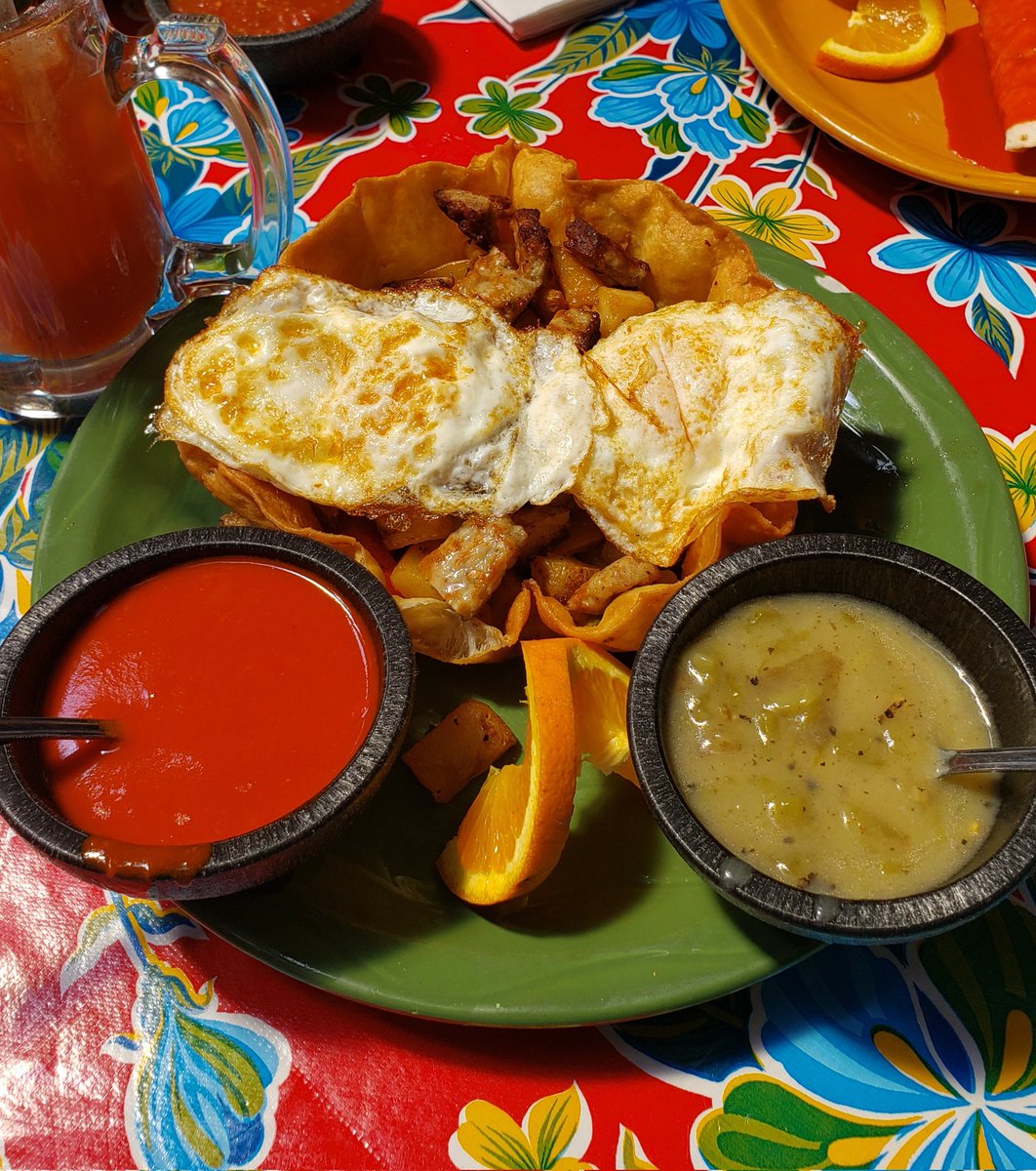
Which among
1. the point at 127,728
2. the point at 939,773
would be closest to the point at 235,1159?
the point at 127,728

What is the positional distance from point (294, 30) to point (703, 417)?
2.26m

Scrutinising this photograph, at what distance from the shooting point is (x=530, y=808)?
1.68 meters

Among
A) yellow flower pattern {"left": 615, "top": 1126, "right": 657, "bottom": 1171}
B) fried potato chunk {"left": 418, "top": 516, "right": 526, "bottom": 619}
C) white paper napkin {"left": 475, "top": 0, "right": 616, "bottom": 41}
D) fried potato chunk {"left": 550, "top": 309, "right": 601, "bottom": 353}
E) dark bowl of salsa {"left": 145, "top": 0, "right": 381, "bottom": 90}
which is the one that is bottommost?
yellow flower pattern {"left": 615, "top": 1126, "right": 657, "bottom": 1171}

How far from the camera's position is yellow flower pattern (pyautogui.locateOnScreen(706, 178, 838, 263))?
3117 millimetres

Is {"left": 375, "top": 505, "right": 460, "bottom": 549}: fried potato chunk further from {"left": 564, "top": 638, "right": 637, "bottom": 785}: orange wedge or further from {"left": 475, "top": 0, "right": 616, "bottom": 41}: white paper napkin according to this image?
{"left": 475, "top": 0, "right": 616, "bottom": 41}: white paper napkin

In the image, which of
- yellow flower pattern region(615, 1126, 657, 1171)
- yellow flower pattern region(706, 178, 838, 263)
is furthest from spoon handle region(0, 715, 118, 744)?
yellow flower pattern region(706, 178, 838, 263)

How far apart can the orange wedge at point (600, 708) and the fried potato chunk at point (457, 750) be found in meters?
0.20

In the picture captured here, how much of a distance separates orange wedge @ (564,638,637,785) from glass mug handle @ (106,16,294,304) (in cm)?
144

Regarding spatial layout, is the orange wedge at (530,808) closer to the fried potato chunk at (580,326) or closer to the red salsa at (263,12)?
the fried potato chunk at (580,326)

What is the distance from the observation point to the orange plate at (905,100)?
2.99 meters

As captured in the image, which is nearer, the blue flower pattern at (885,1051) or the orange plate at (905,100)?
the blue flower pattern at (885,1051)

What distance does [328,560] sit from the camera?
1.90m

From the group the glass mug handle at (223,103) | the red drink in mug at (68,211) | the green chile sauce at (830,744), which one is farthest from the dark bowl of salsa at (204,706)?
the glass mug handle at (223,103)

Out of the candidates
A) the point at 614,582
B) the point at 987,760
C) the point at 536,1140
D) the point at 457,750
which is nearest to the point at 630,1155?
the point at 536,1140
